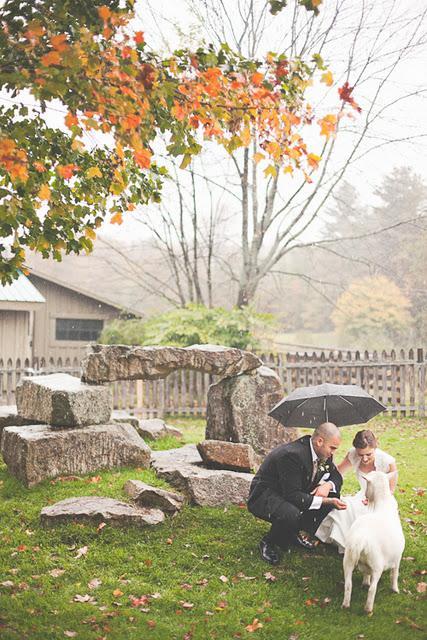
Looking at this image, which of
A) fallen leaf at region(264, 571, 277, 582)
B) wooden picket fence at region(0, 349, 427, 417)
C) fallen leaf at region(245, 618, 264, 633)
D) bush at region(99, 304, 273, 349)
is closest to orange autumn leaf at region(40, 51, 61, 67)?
fallen leaf at region(245, 618, 264, 633)

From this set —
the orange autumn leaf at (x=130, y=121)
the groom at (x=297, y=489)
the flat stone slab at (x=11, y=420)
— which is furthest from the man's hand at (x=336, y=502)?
the flat stone slab at (x=11, y=420)

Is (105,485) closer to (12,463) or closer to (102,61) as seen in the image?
(12,463)

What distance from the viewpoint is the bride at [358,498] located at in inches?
233

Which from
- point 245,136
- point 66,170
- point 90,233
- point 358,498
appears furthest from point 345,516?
point 66,170

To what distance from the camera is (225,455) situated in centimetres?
831

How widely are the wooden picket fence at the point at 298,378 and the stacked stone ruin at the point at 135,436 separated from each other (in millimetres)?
6268

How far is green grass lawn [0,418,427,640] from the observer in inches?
193

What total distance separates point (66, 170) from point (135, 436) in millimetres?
4086

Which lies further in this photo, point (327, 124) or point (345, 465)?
point (345, 465)

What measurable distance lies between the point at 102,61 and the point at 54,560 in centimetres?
430

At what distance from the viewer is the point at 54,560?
603 centimetres

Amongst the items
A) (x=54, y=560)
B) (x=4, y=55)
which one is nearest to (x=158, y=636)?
(x=54, y=560)

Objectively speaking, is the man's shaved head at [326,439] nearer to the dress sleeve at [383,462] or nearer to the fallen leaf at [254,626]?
the dress sleeve at [383,462]

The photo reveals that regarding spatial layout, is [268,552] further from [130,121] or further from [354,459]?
[130,121]
